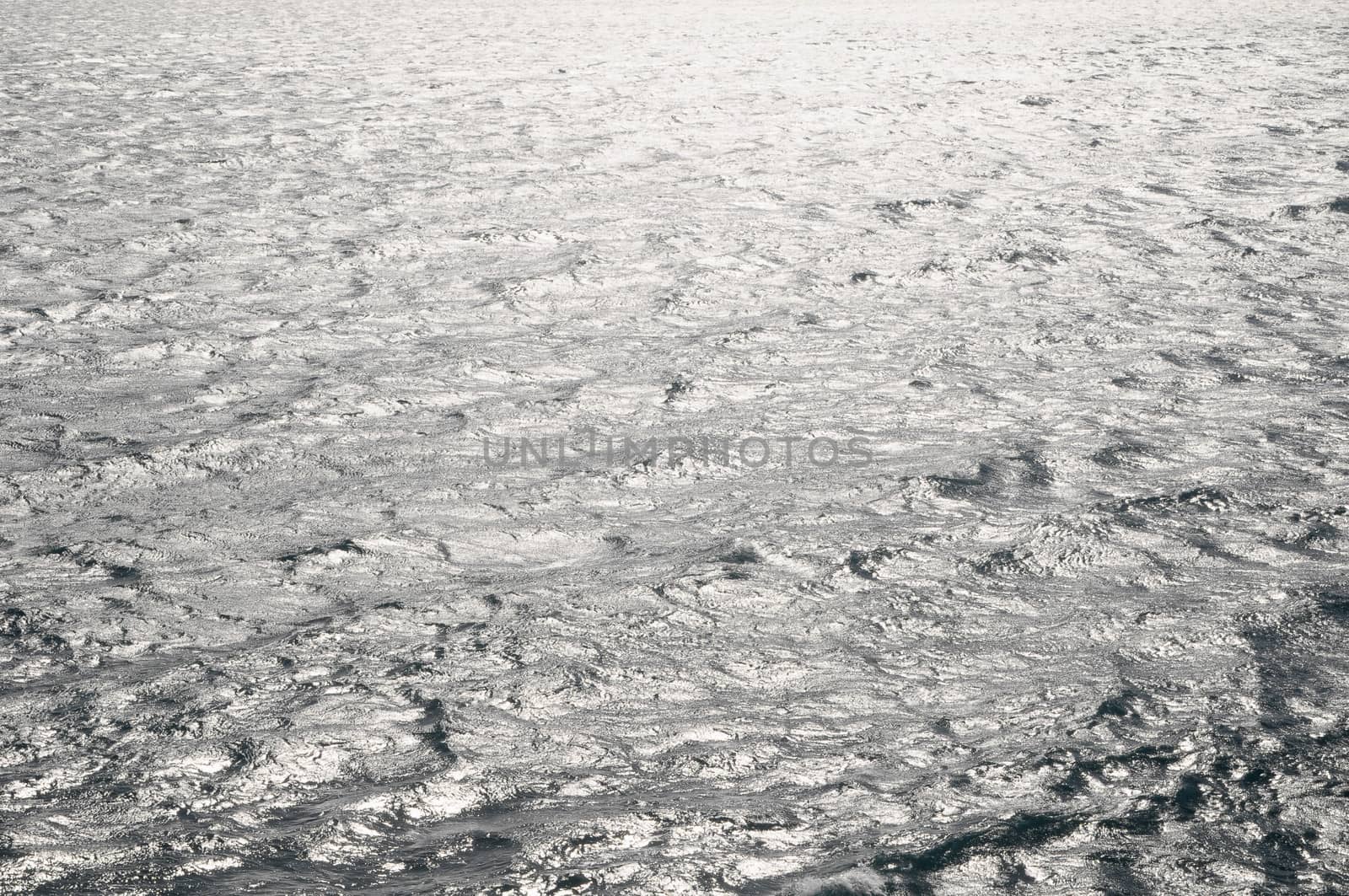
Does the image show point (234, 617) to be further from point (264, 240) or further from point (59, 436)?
→ point (264, 240)

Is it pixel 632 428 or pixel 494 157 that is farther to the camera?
pixel 494 157

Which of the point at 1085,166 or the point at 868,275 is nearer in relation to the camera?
the point at 868,275

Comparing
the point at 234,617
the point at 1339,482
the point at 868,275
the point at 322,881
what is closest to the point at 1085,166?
the point at 868,275

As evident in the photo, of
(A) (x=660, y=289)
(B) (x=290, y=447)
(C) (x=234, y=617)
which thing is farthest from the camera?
(A) (x=660, y=289)

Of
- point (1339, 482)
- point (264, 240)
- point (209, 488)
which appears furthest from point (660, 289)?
point (1339, 482)

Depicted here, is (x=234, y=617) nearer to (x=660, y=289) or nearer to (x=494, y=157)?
(x=660, y=289)

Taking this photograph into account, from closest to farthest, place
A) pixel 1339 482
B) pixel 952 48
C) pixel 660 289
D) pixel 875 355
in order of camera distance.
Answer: pixel 1339 482 → pixel 875 355 → pixel 660 289 → pixel 952 48
